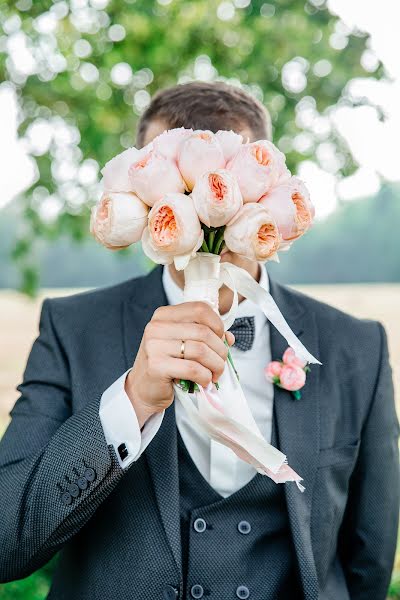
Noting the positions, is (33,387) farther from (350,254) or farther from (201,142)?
(350,254)

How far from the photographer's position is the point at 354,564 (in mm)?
2227

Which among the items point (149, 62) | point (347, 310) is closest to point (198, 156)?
point (149, 62)

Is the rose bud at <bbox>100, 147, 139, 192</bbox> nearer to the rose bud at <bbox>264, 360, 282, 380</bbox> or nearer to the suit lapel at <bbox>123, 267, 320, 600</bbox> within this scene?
the suit lapel at <bbox>123, 267, 320, 600</bbox>

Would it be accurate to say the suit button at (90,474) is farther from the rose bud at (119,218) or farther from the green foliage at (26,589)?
the green foliage at (26,589)

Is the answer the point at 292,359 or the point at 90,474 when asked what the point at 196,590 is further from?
the point at 292,359

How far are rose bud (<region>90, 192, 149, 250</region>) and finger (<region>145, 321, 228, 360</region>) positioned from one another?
8.1 inches

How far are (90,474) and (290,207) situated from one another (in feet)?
2.72

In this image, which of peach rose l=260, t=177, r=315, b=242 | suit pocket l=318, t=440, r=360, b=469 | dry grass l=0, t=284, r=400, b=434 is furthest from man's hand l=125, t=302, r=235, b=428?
dry grass l=0, t=284, r=400, b=434

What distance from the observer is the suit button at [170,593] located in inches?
71.2

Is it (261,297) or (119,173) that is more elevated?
(119,173)

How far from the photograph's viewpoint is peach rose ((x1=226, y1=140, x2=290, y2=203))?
1.40 m

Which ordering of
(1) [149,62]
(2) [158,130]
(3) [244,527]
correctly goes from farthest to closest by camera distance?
1. (1) [149,62]
2. (2) [158,130]
3. (3) [244,527]

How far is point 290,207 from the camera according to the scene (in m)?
1.42

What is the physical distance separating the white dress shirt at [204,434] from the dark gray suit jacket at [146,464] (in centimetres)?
4
